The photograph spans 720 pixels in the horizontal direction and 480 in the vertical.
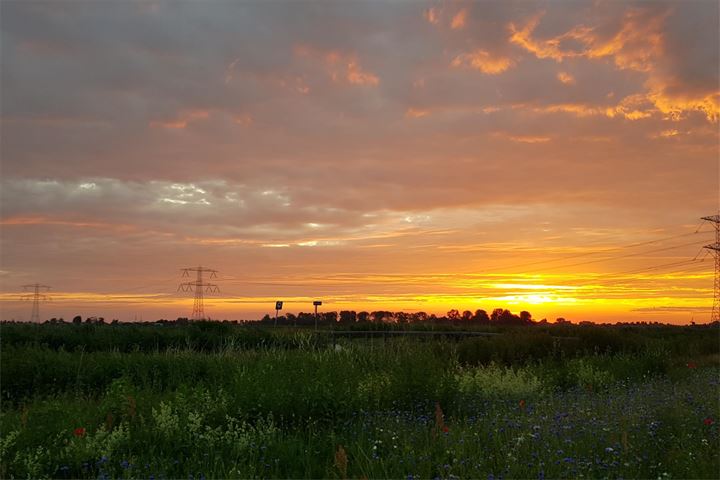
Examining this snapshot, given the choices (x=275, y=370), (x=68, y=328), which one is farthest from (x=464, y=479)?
(x=68, y=328)

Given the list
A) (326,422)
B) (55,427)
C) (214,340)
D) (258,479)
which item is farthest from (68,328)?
(258,479)

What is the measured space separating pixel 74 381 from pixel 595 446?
13.8 m

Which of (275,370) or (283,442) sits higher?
(275,370)

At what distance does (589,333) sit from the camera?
21.9 m

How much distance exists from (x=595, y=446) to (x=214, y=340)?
2560 cm

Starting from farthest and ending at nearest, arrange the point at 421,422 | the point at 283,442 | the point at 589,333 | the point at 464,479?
1. the point at 589,333
2. the point at 421,422
3. the point at 283,442
4. the point at 464,479

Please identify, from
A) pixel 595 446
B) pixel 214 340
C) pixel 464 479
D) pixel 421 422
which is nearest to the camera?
pixel 464 479

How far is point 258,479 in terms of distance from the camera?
16.8 ft

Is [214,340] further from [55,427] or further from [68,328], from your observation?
[55,427]

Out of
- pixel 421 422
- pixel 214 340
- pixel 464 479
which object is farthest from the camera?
pixel 214 340

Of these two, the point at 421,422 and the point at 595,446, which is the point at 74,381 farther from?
the point at 595,446

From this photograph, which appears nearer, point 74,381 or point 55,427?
point 55,427

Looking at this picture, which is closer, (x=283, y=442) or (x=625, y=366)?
(x=283, y=442)

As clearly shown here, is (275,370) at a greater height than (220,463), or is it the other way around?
(275,370)
